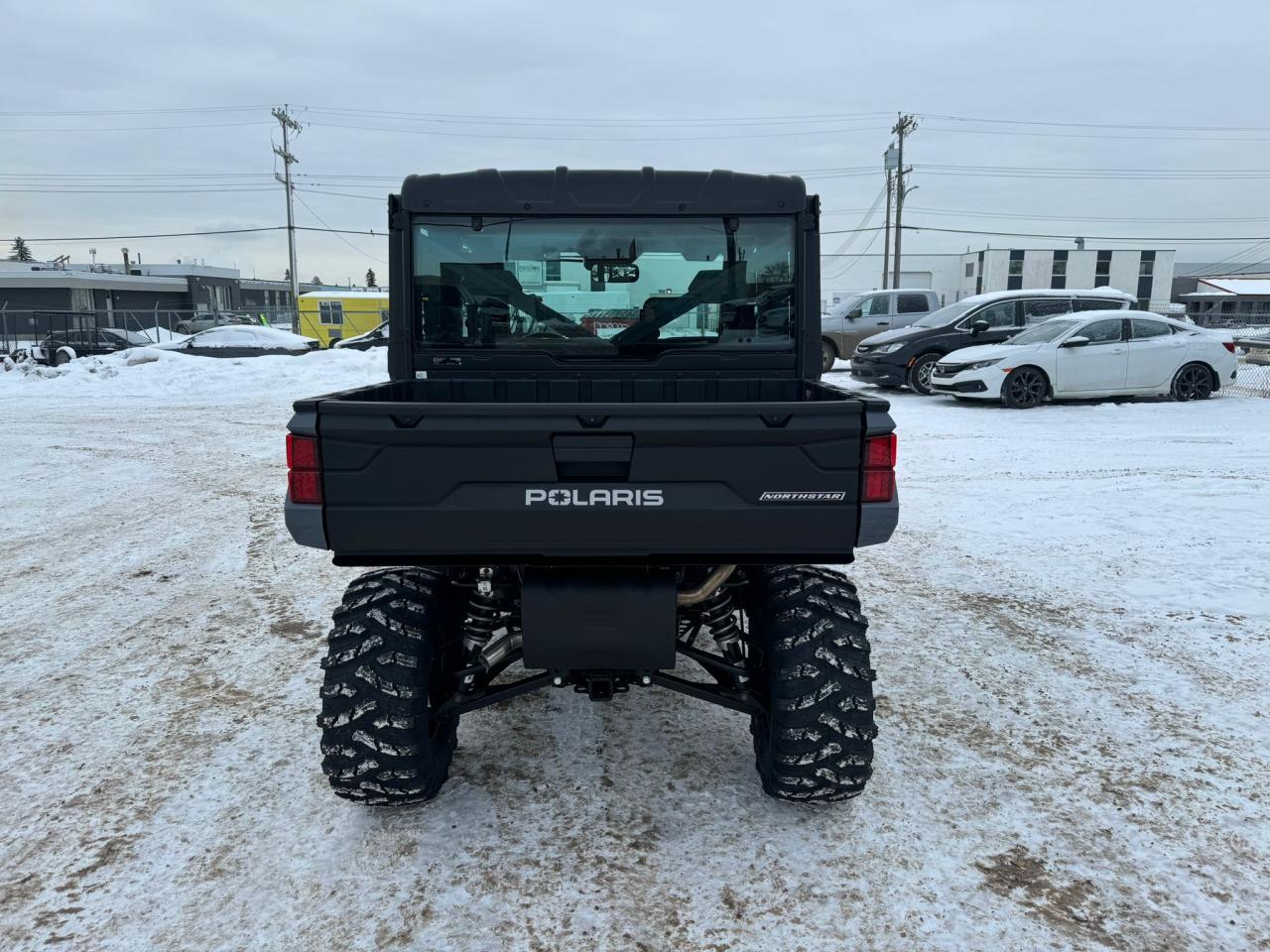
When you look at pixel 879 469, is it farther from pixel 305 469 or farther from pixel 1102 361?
pixel 1102 361

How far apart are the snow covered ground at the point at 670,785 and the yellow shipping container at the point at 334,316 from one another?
1262 inches

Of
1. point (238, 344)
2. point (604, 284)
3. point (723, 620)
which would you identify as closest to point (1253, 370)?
point (604, 284)

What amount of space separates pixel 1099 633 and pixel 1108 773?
1.64 metres

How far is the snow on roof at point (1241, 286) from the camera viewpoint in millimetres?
66500

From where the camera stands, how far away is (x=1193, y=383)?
13617 millimetres

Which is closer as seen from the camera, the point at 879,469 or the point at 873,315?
the point at 879,469

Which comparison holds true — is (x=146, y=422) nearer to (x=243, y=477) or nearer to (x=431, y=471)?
(x=243, y=477)

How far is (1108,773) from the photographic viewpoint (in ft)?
11.2

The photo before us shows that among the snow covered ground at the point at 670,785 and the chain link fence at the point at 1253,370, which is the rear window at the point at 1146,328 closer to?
the chain link fence at the point at 1253,370

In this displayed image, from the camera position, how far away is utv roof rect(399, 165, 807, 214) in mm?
4141

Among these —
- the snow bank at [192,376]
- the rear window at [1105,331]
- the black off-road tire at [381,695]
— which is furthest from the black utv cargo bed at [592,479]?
the snow bank at [192,376]

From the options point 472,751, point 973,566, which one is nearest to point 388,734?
point 472,751

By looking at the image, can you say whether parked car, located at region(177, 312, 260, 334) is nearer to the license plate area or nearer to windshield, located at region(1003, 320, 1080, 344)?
windshield, located at region(1003, 320, 1080, 344)

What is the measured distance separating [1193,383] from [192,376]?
20196mm
